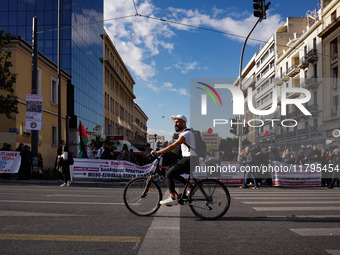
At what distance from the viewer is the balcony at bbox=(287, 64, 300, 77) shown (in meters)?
47.0

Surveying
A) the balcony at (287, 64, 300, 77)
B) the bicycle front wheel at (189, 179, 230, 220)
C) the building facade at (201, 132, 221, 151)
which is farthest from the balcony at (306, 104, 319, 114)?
the bicycle front wheel at (189, 179, 230, 220)

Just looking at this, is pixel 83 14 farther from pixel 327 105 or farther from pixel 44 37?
pixel 327 105

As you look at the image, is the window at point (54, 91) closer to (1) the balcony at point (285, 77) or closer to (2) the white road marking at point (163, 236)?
(2) the white road marking at point (163, 236)

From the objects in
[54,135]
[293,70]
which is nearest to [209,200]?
[54,135]

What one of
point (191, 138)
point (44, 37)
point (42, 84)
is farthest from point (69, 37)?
point (191, 138)

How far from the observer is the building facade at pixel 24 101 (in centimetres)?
2352

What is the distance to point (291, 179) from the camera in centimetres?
1564

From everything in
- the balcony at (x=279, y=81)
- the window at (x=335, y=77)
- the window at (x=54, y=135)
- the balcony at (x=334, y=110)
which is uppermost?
the balcony at (x=279, y=81)

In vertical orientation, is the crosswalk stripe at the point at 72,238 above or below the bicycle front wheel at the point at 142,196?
below

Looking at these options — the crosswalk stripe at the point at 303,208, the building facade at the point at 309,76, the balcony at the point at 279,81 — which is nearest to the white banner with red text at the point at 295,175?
the crosswalk stripe at the point at 303,208

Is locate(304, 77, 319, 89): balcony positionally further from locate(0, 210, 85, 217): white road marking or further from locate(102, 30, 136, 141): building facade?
locate(0, 210, 85, 217): white road marking

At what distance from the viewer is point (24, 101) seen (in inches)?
991

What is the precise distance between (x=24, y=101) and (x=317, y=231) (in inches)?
917

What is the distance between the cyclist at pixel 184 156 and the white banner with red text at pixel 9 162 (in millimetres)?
12961
